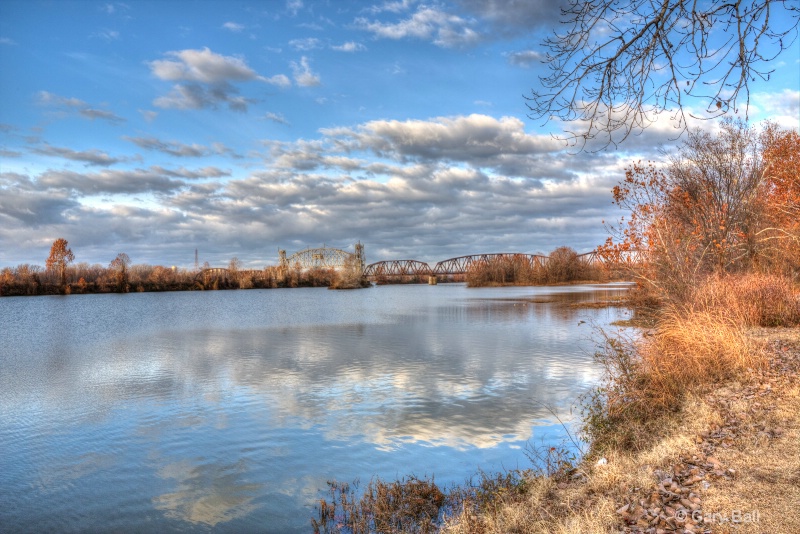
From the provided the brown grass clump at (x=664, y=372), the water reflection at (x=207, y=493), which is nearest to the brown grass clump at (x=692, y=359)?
the brown grass clump at (x=664, y=372)

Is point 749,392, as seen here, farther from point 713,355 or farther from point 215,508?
point 215,508

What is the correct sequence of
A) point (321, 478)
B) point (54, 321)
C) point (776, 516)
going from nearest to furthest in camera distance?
1. point (776, 516)
2. point (321, 478)
3. point (54, 321)

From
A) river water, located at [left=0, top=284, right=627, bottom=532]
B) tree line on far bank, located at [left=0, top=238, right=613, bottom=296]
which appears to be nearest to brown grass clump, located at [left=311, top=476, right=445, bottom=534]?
river water, located at [left=0, top=284, right=627, bottom=532]

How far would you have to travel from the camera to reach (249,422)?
11.1 meters

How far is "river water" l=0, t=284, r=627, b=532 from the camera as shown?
7.39 metres

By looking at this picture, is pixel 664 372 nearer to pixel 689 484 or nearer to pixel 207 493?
pixel 689 484

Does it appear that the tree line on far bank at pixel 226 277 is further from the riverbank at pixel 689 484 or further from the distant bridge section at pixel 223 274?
the riverbank at pixel 689 484

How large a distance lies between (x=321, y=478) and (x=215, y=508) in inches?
64.8

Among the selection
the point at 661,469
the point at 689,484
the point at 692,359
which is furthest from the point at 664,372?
the point at 689,484

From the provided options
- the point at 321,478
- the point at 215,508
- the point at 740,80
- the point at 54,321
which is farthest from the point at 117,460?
the point at 54,321

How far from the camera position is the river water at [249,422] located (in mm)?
7391

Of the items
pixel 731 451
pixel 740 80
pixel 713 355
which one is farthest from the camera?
pixel 713 355

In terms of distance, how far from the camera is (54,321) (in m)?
37.4

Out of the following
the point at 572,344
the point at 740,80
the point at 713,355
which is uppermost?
the point at 740,80
